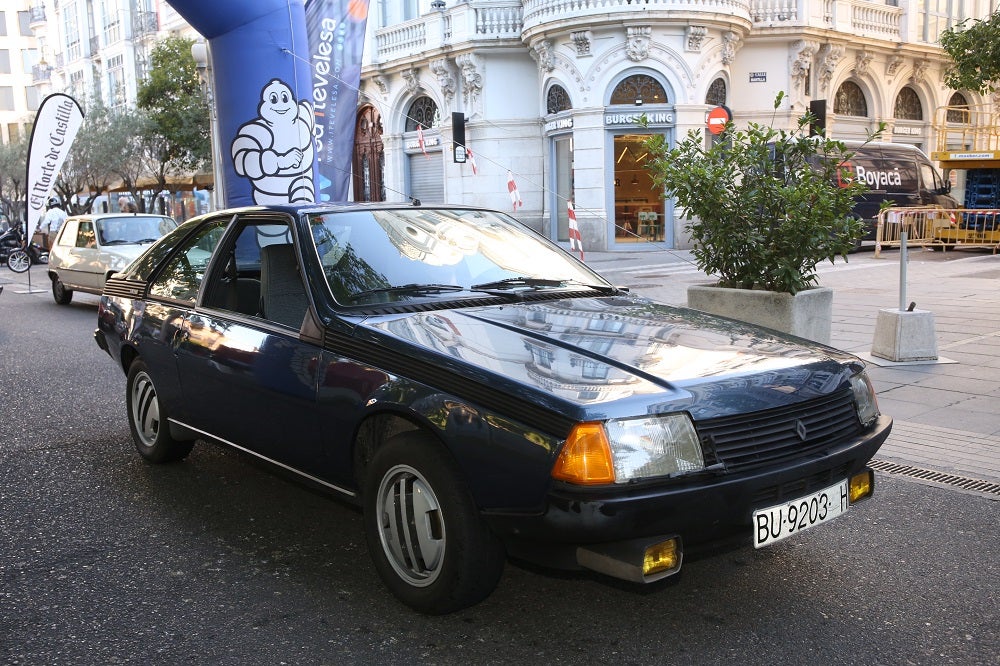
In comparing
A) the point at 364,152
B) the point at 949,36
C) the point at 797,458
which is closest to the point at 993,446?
the point at 797,458

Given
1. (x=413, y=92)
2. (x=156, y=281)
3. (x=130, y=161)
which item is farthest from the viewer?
(x=130, y=161)

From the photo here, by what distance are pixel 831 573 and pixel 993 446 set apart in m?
2.52

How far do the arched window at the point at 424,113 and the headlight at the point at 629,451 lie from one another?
26.9 metres

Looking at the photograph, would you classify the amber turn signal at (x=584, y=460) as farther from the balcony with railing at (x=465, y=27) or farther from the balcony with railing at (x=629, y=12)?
the balcony with railing at (x=465, y=27)

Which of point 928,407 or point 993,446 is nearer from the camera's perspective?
point 993,446

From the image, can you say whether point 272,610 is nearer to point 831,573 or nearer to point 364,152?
point 831,573

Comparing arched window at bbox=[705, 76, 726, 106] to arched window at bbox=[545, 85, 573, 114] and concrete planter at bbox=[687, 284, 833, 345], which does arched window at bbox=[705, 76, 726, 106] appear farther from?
concrete planter at bbox=[687, 284, 833, 345]

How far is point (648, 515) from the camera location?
285 centimetres

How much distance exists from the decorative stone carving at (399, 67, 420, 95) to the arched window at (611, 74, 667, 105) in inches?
289

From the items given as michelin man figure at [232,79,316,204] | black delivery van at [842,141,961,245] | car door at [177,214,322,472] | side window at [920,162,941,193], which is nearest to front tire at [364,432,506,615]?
car door at [177,214,322,472]

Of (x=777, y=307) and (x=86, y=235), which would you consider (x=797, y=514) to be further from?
(x=86, y=235)

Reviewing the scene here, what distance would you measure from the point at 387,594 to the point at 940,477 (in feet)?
10.5

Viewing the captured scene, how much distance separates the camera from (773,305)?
7410 millimetres

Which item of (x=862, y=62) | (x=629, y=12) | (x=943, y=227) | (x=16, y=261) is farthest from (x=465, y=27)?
(x=16, y=261)
